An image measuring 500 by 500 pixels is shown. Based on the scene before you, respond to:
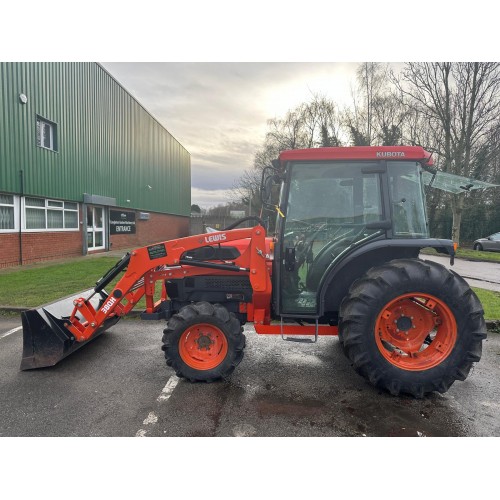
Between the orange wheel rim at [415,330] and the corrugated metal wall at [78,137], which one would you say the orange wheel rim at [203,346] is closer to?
the orange wheel rim at [415,330]

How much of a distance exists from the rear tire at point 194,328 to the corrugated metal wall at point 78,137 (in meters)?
9.69

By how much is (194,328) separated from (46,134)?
40.0 feet

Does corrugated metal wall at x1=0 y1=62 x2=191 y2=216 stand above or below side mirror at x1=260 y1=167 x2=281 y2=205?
above

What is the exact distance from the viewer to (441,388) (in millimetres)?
3123

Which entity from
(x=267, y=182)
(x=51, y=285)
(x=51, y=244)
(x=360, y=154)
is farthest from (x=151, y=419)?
(x=51, y=244)

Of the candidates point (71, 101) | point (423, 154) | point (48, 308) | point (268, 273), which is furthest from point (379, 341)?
point (71, 101)

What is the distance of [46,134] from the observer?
40.0 feet

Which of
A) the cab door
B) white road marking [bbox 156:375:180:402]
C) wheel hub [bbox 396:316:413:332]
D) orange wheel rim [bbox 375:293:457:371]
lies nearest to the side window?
the cab door

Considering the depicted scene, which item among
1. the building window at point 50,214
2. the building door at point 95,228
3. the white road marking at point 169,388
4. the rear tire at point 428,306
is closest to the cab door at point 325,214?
the rear tire at point 428,306

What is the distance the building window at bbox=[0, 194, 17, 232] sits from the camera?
10.0m

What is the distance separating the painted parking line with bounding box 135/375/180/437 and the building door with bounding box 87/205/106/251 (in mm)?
12910

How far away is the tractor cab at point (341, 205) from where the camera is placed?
135 inches

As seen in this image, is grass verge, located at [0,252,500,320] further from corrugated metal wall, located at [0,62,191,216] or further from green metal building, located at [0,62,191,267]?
corrugated metal wall, located at [0,62,191,216]

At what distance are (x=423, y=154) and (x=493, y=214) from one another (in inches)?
984
